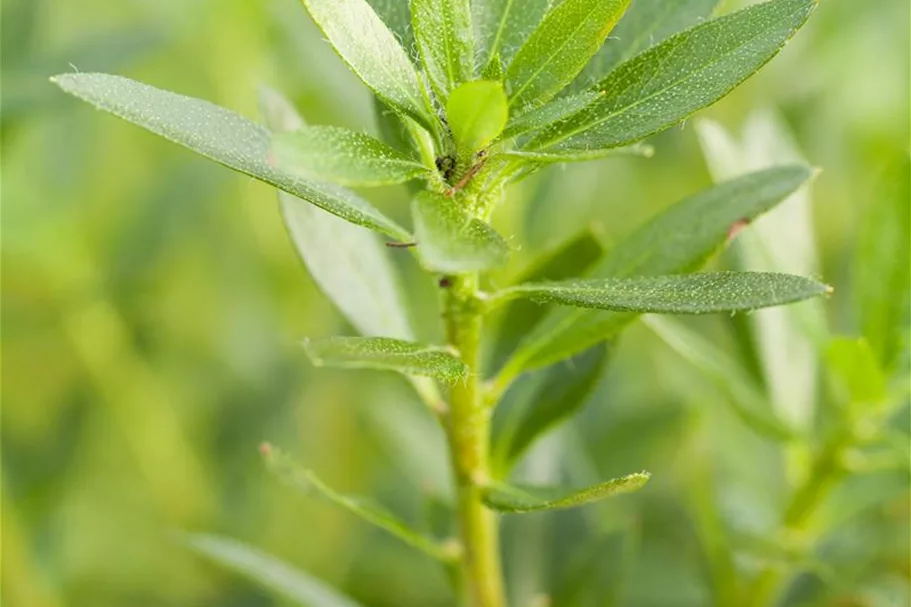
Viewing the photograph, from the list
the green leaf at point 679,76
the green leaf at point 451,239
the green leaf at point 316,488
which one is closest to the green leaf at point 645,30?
the green leaf at point 679,76

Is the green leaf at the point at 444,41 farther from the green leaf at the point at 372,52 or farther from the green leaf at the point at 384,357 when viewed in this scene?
the green leaf at the point at 384,357

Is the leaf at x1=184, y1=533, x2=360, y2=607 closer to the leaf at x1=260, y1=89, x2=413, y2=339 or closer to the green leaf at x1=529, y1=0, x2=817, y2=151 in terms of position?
the leaf at x1=260, y1=89, x2=413, y2=339

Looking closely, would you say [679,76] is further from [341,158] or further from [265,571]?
[265,571]

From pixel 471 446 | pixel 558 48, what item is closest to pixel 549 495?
pixel 471 446

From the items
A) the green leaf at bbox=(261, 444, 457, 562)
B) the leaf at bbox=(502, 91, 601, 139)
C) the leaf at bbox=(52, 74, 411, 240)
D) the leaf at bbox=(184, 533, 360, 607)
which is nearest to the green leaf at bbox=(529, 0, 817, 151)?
the leaf at bbox=(502, 91, 601, 139)

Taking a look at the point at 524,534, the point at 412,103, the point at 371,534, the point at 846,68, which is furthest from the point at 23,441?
the point at 846,68
